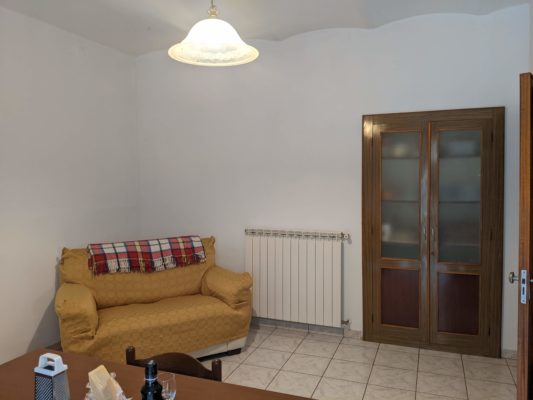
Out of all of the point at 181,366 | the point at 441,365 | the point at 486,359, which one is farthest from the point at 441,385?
the point at 181,366

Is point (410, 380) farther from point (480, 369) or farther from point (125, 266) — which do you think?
point (125, 266)

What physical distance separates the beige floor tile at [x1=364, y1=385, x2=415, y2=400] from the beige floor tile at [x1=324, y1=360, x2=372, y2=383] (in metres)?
0.13

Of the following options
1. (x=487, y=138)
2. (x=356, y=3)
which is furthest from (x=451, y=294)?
(x=356, y=3)

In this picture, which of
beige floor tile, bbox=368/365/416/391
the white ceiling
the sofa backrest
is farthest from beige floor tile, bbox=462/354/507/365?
the white ceiling

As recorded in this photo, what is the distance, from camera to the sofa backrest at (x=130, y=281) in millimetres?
3420

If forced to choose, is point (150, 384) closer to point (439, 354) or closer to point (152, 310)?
point (152, 310)

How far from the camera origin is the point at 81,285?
3.32 meters

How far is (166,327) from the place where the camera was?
3.18 metres

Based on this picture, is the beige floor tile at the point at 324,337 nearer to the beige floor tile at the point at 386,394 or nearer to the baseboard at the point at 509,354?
the beige floor tile at the point at 386,394

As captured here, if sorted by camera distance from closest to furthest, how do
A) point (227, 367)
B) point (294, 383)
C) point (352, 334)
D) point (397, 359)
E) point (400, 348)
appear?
1. point (294, 383)
2. point (227, 367)
3. point (397, 359)
4. point (400, 348)
5. point (352, 334)

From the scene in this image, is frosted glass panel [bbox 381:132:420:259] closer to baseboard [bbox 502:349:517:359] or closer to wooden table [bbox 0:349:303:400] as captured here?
baseboard [bbox 502:349:517:359]

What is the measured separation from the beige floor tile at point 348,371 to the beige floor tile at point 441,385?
366 mm

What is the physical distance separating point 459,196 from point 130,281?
2.70 metres

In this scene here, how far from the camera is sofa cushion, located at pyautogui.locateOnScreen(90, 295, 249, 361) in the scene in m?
3.04
